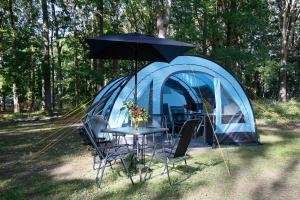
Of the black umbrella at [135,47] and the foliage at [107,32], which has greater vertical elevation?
the foliage at [107,32]

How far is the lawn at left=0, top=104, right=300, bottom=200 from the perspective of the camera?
4.56m

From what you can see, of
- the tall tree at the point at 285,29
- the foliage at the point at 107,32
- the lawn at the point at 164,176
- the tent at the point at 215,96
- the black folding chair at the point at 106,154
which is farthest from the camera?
the tall tree at the point at 285,29

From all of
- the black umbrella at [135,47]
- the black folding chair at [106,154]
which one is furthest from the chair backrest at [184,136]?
the black umbrella at [135,47]

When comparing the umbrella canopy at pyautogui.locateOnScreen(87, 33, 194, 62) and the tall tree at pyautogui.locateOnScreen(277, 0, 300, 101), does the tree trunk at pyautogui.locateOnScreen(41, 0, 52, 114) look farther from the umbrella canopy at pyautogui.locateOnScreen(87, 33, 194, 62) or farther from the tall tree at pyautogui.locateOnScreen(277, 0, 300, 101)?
the tall tree at pyautogui.locateOnScreen(277, 0, 300, 101)

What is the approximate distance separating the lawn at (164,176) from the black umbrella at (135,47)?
148 centimetres

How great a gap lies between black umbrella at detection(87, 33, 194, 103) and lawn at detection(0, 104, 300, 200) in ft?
4.86

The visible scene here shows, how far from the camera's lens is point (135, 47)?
5879 millimetres

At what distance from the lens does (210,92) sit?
8.92 m

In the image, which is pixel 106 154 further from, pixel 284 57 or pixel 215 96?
pixel 284 57

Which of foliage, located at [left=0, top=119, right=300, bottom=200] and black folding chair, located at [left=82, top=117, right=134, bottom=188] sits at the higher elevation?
black folding chair, located at [left=82, top=117, right=134, bottom=188]

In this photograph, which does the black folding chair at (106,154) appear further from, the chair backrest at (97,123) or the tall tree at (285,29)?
the tall tree at (285,29)

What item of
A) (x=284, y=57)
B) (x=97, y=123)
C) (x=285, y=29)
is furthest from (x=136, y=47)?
(x=285, y=29)

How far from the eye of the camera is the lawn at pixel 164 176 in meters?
4.56

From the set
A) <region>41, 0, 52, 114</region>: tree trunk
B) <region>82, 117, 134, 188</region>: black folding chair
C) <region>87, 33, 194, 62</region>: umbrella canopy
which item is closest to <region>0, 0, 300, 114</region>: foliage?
<region>41, 0, 52, 114</region>: tree trunk
